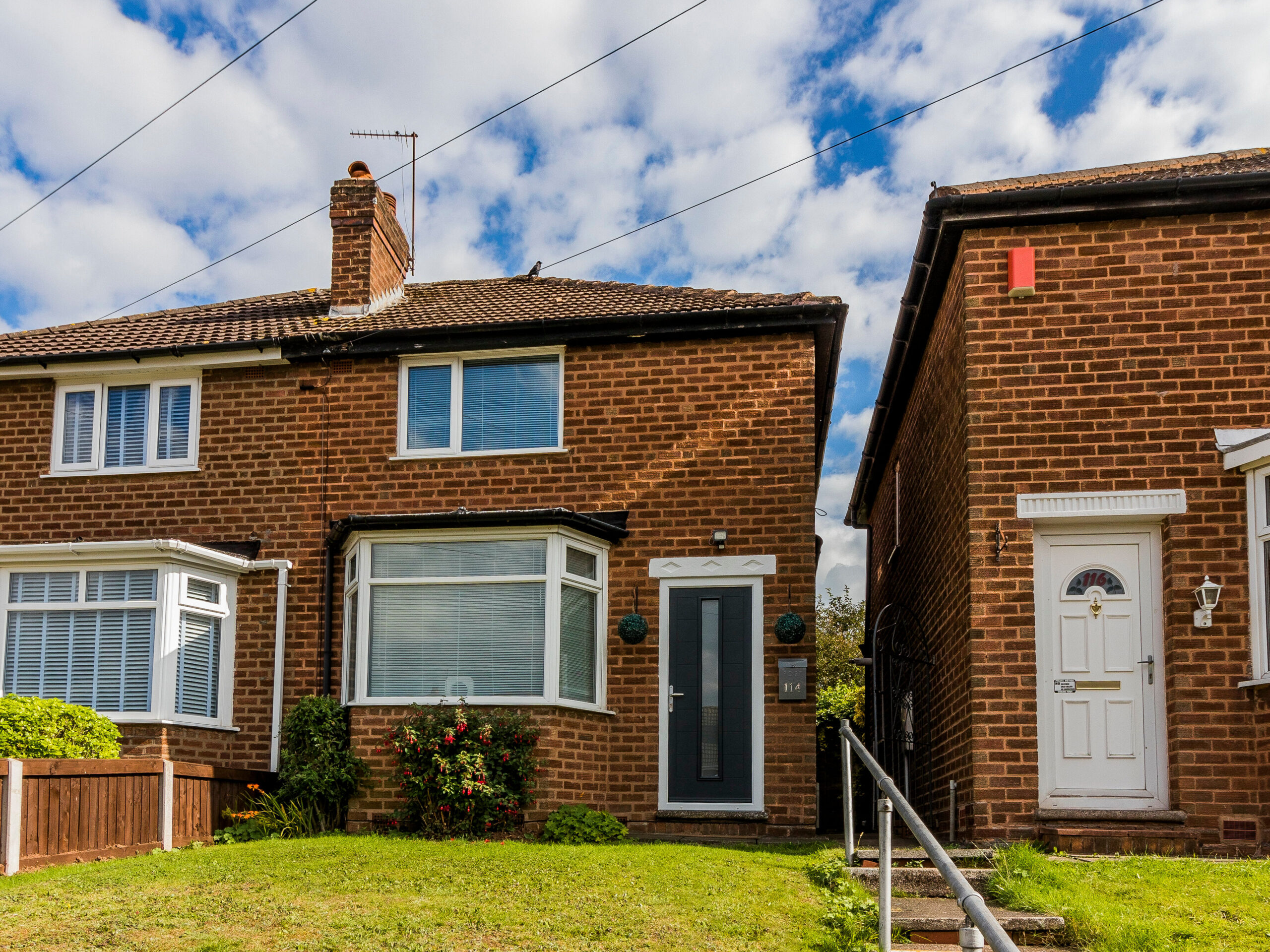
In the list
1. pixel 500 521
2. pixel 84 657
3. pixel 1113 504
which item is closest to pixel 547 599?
pixel 500 521

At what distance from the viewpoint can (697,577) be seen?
14219mm

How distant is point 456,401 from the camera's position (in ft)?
50.3

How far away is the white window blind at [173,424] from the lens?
1590 centimetres

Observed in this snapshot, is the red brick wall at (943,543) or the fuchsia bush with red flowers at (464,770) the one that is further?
the fuchsia bush with red flowers at (464,770)

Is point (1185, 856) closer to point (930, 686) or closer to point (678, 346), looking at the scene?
point (930, 686)

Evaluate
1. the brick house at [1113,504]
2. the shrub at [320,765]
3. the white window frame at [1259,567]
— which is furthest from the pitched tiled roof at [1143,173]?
the shrub at [320,765]

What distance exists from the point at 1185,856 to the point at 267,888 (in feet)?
21.8

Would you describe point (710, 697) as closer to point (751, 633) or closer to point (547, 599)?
point (751, 633)

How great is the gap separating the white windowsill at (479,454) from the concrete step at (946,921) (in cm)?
743

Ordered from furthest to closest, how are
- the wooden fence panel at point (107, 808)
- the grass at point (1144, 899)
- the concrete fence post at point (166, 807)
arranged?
the concrete fence post at point (166, 807) < the wooden fence panel at point (107, 808) < the grass at point (1144, 899)

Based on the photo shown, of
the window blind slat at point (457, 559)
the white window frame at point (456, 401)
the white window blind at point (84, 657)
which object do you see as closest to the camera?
the window blind slat at point (457, 559)

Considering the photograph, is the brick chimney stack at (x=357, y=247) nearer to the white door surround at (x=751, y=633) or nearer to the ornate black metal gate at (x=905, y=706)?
the white door surround at (x=751, y=633)

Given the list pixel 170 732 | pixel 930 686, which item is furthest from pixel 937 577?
pixel 170 732

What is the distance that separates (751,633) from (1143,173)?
580 centimetres
